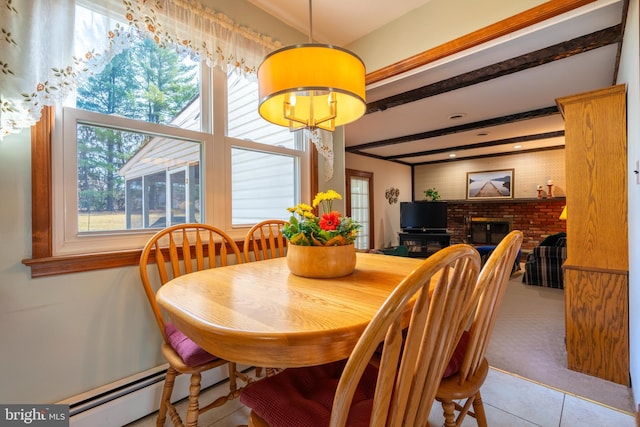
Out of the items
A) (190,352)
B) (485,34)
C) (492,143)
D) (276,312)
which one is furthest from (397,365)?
(492,143)

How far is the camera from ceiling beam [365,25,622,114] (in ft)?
6.67

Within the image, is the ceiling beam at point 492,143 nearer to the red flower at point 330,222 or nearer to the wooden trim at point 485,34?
the wooden trim at point 485,34

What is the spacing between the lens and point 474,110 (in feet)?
13.0

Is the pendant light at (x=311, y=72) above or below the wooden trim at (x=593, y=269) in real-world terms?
above

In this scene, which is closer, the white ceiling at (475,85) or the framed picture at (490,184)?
the white ceiling at (475,85)

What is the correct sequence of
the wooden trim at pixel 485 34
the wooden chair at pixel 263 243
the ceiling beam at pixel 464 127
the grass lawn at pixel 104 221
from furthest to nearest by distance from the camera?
1. the ceiling beam at pixel 464 127
2. the wooden chair at pixel 263 243
3. the wooden trim at pixel 485 34
4. the grass lawn at pixel 104 221

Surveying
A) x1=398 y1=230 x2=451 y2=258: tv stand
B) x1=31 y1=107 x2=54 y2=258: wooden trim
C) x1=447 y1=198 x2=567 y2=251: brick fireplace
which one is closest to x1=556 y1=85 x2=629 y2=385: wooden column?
x1=31 y1=107 x2=54 y2=258: wooden trim

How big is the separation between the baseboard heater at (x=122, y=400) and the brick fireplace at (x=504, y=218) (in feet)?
23.1

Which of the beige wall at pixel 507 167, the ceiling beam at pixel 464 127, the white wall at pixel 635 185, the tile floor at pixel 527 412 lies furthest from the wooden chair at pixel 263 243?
Answer: the beige wall at pixel 507 167

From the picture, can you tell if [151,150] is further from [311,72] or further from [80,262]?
[311,72]

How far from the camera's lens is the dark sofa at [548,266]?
12.3 ft

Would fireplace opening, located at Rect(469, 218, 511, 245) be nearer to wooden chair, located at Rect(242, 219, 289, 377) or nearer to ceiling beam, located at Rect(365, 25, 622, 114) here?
ceiling beam, located at Rect(365, 25, 622, 114)

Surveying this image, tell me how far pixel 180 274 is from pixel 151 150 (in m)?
0.73

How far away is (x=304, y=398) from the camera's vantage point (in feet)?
2.89
